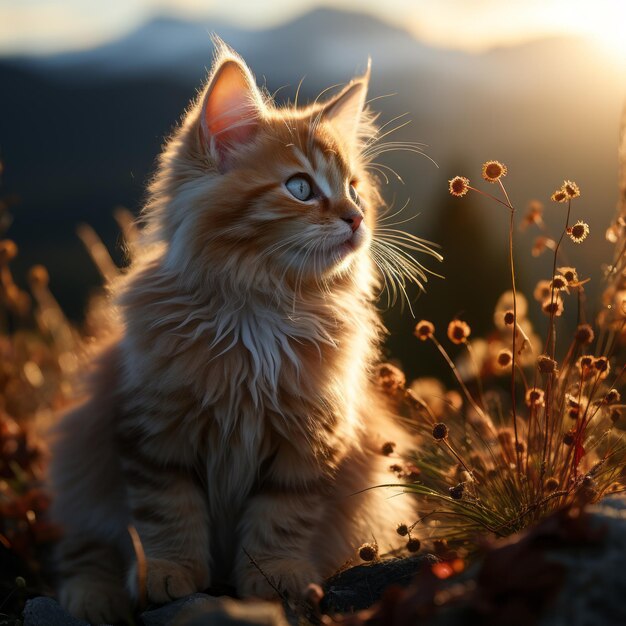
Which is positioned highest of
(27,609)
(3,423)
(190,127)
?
(190,127)

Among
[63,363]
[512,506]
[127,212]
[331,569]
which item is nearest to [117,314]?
[331,569]

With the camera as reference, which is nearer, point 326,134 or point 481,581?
point 481,581

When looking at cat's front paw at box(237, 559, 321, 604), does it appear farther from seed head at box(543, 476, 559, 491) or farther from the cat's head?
the cat's head

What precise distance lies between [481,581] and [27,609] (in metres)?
1.41

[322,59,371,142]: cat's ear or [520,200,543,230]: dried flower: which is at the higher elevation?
[322,59,371,142]: cat's ear

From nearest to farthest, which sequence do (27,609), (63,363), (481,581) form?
(481,581)
(27,609)
(63,363)

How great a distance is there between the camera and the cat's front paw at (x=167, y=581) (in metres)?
2.00

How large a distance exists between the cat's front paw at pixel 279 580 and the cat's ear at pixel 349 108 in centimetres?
151

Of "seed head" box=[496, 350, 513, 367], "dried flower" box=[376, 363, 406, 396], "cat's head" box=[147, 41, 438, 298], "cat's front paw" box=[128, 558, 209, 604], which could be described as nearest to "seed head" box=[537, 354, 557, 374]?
"seed head" box=[496, 350, 513, 367]

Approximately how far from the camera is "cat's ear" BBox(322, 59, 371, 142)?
2684 millimetres

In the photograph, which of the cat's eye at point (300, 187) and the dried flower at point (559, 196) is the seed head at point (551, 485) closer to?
the dried flower at point (559, 196)

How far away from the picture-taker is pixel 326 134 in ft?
8.22

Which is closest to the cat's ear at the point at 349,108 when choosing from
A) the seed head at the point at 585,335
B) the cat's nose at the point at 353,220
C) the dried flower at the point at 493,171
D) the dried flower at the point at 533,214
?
the cat's nose at the point at 353,220

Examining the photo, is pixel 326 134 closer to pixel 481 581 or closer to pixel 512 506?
pixel 512 506
